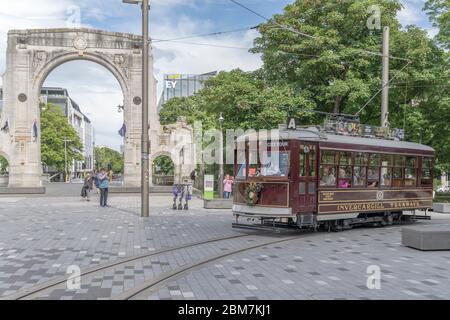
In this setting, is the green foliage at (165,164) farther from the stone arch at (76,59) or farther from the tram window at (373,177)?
the tram window at (373,177)

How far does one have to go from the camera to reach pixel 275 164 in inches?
534

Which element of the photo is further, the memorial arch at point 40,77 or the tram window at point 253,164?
the memorial arch at point 40,77

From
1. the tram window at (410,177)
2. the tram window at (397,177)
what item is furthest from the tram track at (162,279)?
the tram window at (410,177)

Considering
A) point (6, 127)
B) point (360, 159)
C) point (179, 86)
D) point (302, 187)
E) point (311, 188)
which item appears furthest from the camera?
point (179, 86)

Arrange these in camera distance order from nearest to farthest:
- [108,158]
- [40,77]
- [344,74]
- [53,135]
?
[344,74]
[40,77]
[53,135]
[108,158]

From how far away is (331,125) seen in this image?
15.3 m

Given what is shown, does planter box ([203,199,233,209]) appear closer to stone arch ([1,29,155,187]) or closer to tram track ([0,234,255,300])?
tram track ([0,234,255,300])

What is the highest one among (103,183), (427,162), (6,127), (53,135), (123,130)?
(53,135)

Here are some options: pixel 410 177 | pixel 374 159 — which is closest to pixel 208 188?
pixel 410 177

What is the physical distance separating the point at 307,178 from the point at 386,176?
158 inches

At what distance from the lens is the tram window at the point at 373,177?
51.4ft

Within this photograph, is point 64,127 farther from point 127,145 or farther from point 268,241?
point 268,241

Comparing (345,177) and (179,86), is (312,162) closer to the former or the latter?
(345,177)

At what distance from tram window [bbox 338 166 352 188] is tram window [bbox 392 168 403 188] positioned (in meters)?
2.44
